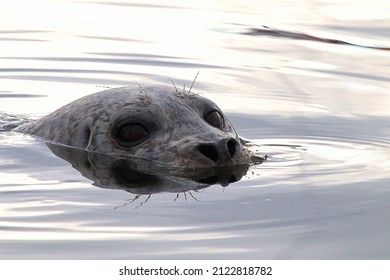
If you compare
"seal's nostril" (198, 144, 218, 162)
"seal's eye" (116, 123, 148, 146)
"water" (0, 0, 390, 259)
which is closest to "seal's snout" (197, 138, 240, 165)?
"seal's nostril" (198, 144, 218, 162)

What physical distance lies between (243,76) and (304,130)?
8.45 ft

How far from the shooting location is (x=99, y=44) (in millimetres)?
13750

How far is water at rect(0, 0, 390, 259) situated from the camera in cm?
640

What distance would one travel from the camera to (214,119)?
8.54m

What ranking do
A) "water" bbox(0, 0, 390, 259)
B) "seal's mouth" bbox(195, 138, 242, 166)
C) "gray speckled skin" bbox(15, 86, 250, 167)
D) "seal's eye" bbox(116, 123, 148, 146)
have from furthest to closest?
"seal's eye" bbox(116, 123, 148, 146) < "gray speckled skin" bbox(15, 86, 250, 167) < "seal's mouth" bbox(195, 138, 242, 166) < "water" bbox(0, 0, 390, 259)

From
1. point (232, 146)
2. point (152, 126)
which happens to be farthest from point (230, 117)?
point (232, 146)

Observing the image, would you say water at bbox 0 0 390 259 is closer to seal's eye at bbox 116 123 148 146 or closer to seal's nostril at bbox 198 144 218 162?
seal's nostril at bbox 198 144 218 162

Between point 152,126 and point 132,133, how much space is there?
151mm

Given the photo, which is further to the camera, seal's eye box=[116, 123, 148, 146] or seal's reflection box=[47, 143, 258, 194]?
seal's eye box=[116, 123, 148, 146]

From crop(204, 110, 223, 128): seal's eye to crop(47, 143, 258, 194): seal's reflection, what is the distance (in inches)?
23.7

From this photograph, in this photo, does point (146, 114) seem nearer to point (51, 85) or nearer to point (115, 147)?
point (115, 147)

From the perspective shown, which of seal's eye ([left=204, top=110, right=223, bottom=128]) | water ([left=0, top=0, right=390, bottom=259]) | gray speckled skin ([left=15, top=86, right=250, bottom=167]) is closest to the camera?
water ([left=0, top=0, right=390, bottom=259])
